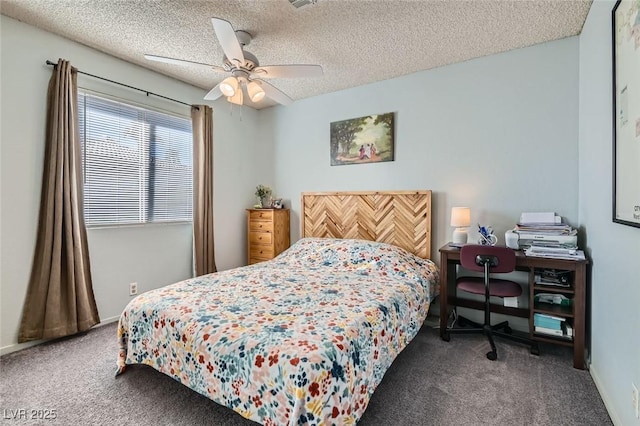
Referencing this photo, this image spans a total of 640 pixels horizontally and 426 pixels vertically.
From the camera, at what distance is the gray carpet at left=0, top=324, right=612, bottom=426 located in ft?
5.50

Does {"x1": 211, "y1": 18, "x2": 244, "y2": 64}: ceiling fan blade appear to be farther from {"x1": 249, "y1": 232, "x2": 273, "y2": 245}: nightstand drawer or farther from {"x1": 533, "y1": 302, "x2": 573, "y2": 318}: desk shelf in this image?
{"x1": 533, "y1": 302, "x2": 573, "y2": 318}: desk shelf

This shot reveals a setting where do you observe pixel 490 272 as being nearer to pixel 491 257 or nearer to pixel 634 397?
pixel 491 257

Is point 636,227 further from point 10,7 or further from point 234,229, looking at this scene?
point 10,7

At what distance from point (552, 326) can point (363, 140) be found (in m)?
2.57

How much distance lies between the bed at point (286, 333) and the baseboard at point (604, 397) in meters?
1.12

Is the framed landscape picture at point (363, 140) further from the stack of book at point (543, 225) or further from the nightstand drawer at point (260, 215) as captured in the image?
the stack of book at point (543, 225)

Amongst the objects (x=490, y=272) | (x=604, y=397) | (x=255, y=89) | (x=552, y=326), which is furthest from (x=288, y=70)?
(x=604, y=397)

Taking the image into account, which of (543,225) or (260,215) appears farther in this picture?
(260,215)

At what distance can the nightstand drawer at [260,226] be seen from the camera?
402 centimetres

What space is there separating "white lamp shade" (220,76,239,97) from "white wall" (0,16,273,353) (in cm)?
148

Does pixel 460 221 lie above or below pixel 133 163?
below

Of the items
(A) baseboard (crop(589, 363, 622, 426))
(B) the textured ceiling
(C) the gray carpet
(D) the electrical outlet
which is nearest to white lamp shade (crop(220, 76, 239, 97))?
(B) the textured ceiling

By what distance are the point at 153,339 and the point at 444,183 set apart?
2.95 m

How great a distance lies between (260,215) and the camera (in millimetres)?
4125
